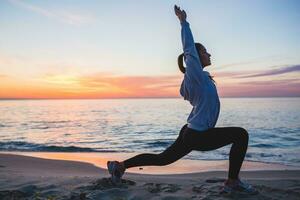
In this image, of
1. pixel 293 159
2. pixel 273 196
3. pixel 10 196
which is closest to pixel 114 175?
pixel 10 196

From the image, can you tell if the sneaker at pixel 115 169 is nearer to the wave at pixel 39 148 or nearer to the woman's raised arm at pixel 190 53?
the woman's raised arm at pixel 190 53

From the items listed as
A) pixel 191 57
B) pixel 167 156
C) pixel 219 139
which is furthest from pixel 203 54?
pixel 167 156

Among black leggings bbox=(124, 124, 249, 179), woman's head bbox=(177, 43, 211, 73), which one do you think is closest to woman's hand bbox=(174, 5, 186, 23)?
woman's head bbox=(177, 43, 211, 73)

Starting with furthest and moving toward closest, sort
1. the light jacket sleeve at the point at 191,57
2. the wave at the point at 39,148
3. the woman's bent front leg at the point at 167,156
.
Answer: the wave at the point at 39,148 < the woman's bent front leg at the point at 167,156 < the light jacket sleeve at the point at 191,57

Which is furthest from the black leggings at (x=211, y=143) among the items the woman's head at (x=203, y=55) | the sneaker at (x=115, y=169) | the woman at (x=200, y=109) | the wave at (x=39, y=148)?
the wave at (x=39, y=148)

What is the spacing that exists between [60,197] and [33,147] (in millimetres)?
13393

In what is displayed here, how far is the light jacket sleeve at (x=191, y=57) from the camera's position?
4.59 meters

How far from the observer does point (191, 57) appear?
Answer: 4590 millimetres

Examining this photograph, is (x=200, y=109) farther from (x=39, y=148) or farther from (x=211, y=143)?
(x=39, y=148)

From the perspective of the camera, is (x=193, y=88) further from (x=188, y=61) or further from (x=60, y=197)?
(x=60, y=197)

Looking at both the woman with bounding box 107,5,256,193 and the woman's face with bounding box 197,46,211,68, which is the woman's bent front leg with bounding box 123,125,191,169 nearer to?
the woman with bounding box 107,5,256,193

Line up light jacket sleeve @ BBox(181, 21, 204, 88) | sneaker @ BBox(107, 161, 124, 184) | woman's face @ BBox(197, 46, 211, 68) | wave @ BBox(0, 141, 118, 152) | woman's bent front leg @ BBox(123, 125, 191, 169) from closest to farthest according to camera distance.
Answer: light jacket sleeve @ BBox(181, 21, 204, 88), woman's face @ BBox(197, 46, 211, 68), woman's bent front leg @ BBox(123, 125, 191, 169), sneaker @ BBox(107, 161, 124, 184), wave @ BBox(0, 141, 118, 152)

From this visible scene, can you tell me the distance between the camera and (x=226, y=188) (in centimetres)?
514

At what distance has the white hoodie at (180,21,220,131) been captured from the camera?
460 centimetres
